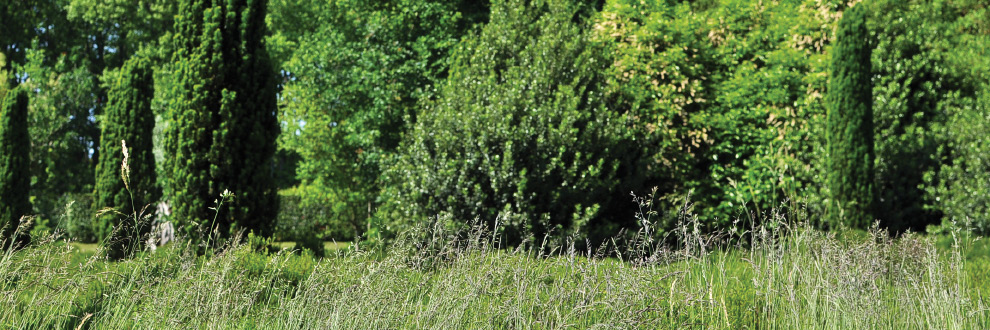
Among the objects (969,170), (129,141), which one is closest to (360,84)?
(129,141)

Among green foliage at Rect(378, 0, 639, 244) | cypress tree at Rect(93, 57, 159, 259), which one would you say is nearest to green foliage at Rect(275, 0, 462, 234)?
green foliage at Rect(378, 0, 639, 244)

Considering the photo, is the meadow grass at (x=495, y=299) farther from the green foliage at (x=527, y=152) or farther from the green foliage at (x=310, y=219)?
the green foliage at (x=310, y=219)

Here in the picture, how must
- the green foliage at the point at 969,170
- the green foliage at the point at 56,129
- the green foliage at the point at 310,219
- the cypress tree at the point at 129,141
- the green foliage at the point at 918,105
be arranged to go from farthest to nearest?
the green foliage at the point at 310,219, the green foliage at the point at 56,129, the cypress tree at the point at 129,141, the green foliage at the point at 918,105, the green foliage at the point at 969,170

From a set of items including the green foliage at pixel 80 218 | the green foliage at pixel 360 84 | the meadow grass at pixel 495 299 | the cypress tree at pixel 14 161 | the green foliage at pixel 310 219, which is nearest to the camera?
the meadow grass at pixel 495 299

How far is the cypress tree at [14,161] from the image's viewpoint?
38.0 feet

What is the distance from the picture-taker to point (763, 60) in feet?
37.2

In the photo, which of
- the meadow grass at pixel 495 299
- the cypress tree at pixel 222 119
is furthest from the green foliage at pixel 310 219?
the meadow grass at pixel 495 299

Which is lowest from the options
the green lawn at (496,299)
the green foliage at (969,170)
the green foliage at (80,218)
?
the green foliage at (80,218)

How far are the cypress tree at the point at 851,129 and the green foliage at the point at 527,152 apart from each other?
272cm

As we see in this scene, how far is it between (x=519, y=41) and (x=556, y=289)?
7340 millimetres

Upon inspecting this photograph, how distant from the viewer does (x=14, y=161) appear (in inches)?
463

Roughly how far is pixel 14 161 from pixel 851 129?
12859mm

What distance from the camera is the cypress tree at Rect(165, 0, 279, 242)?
791 cm

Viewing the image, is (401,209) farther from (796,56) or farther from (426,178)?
(796,56)
